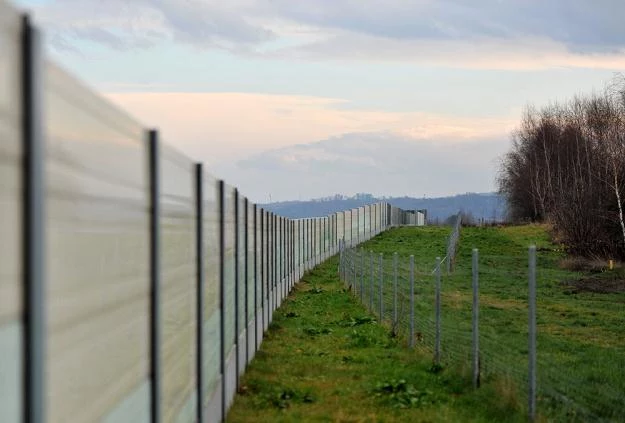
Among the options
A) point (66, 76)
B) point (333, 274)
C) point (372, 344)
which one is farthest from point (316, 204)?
point (66, 76)

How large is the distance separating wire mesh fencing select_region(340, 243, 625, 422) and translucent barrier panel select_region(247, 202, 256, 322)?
7.37 feet

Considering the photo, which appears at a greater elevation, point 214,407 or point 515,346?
point 214,407

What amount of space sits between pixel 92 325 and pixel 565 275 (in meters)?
30.5

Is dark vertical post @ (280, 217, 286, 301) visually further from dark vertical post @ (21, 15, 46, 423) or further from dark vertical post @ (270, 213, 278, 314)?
dark vertical post @ (21, 15, 46, 423)

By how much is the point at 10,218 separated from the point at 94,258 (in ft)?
3.51

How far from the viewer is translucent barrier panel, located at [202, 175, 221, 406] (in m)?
7.21

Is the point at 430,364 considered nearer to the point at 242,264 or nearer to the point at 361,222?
the point at 242,264

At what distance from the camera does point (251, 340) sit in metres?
12.3

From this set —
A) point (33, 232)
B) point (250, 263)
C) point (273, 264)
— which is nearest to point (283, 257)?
point (273, 264)

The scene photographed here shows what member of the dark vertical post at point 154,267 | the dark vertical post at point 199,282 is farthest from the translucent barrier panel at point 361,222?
the dark vertical post at point 154,267

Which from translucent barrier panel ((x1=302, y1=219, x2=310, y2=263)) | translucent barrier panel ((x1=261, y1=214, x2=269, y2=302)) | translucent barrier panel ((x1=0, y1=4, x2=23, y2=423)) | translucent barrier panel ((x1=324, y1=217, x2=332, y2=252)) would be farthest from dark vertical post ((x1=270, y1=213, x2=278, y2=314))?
translucent barrier panel ((x1=324, y1=217, x2=332, y2=252))

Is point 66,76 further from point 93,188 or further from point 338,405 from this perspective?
point 338,405

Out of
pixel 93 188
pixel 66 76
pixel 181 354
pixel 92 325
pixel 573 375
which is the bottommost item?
pixel 573 375

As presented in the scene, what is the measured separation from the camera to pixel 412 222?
96.1 meters
